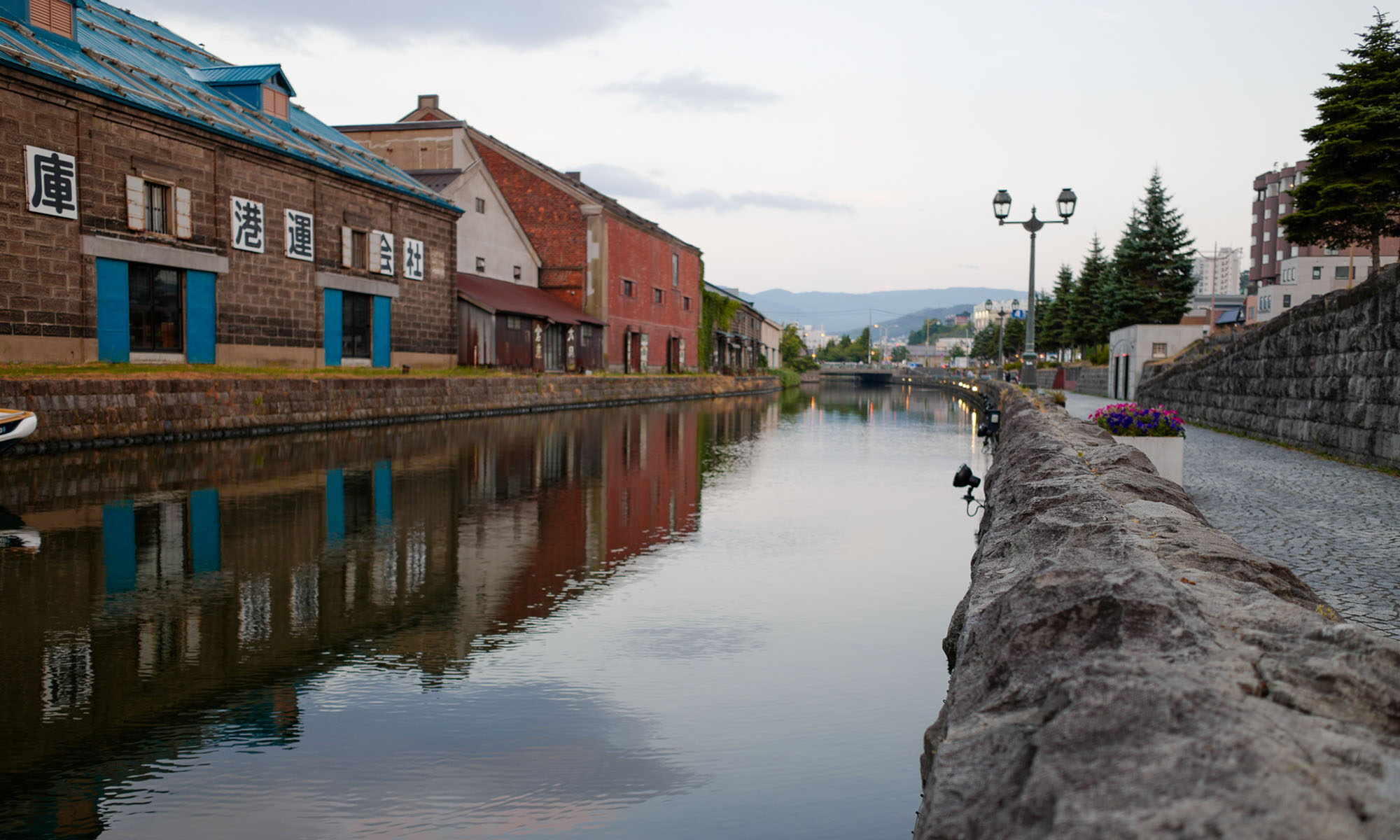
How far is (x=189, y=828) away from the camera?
12.9ft

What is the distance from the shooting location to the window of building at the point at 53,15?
916 inches

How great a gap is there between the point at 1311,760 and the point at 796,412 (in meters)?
42.3

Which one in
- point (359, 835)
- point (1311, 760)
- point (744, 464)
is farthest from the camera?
point (744, 464)

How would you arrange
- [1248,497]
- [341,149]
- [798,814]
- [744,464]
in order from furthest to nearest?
[341,149] → [744,464] → [1248,497] → [798,814]

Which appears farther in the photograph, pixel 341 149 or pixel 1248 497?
pixel 341 149

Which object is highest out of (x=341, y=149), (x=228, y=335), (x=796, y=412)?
(x=341, y=149)

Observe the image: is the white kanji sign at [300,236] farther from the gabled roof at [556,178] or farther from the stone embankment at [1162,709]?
the stone embankment at [1162,709]

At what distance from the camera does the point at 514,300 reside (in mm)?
44719

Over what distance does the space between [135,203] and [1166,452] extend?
23390mm

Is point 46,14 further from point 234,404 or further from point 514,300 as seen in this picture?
point 514,300

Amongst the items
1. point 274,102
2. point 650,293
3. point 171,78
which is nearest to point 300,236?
point 274,102

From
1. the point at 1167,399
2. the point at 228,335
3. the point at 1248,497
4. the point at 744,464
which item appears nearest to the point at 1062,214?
the point at 1167,399

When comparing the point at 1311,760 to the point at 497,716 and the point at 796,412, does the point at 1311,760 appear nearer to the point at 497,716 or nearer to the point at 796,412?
the point at 497,716

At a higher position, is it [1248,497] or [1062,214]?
[1062,214]
